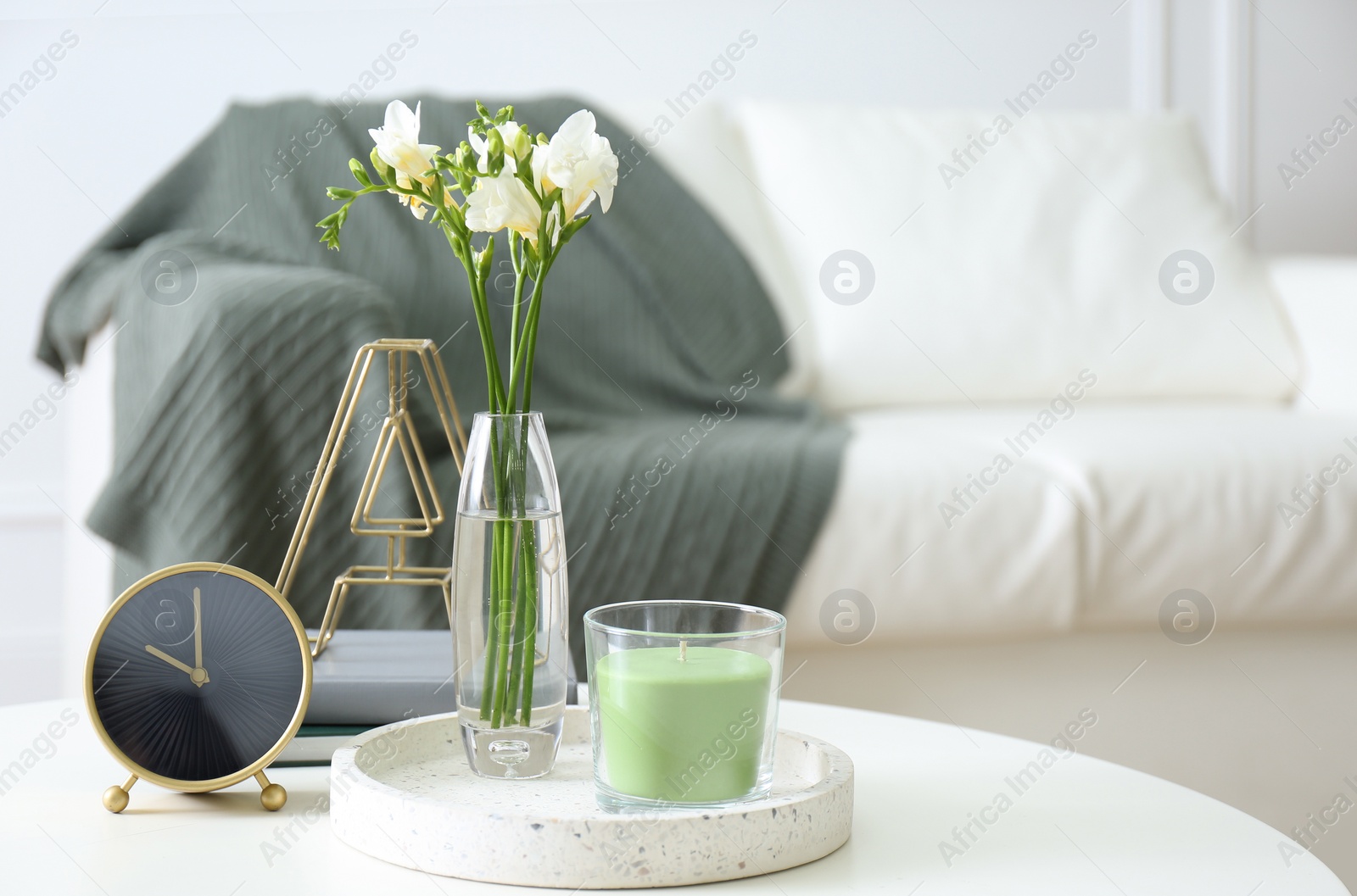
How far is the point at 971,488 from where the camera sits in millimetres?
1272

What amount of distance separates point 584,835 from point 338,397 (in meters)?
0.81

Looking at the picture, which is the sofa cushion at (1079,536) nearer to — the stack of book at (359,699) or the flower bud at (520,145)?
the stack of book at (359,699)

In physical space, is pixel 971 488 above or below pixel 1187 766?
above

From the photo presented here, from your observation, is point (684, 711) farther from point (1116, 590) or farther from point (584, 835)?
point (1116, 590)

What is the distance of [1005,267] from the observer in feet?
5.80

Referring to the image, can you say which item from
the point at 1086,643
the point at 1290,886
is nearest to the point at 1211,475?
the point at 1086,643

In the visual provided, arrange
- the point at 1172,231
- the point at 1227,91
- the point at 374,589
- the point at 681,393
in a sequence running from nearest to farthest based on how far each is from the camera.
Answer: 1. the point at 374,589
2. the point at 681,393
3. the point at 1172,231
4. the point at 1227,91

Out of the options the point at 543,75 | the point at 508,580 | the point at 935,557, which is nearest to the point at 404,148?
the point at 508,580

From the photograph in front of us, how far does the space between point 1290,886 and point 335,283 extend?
1022 mm

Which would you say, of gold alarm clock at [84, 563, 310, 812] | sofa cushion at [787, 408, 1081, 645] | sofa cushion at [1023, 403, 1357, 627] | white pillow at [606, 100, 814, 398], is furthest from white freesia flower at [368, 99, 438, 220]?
white pillow at [606, 100, 814, 398]

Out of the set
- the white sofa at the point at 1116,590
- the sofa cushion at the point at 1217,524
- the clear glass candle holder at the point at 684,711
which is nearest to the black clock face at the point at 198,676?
the clear glass candle holder at the point at 684,711

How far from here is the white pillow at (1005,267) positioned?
174 centimetres

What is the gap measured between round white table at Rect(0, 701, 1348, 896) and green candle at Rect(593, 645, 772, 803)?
5 cm

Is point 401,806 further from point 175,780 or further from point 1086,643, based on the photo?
point 1086,643
